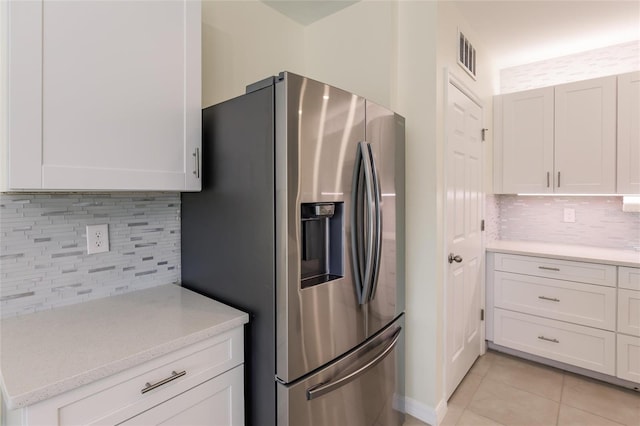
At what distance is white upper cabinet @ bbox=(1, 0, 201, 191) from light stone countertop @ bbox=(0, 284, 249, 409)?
50cm

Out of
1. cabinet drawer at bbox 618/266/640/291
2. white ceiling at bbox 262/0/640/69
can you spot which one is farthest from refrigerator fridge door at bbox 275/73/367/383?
cabinet drawer at bbox 618/266/640/291

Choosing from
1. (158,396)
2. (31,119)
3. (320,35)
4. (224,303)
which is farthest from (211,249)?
(320,35)

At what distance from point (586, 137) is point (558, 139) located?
7.1 inches

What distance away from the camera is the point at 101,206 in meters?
1.48

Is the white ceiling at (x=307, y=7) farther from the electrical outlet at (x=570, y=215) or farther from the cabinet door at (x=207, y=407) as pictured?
the electrical outlet at (x=570, y=215)

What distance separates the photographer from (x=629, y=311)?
220cm

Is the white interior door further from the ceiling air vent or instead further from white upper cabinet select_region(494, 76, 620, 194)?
white upper cabinet select_region(494, 76, 620, 194)

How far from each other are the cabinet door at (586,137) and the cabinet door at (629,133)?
0.04 meters

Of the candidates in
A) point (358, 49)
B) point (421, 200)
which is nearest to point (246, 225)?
point (421, 200)

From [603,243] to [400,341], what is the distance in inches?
86.5

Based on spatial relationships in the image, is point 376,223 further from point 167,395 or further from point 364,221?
point 167,395

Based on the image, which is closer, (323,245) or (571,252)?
(323,245)

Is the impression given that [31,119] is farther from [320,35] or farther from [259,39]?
[320,35]

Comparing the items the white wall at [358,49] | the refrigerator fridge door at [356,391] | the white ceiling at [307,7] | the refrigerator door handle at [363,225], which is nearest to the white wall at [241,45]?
the white ceiling at [307,7]
